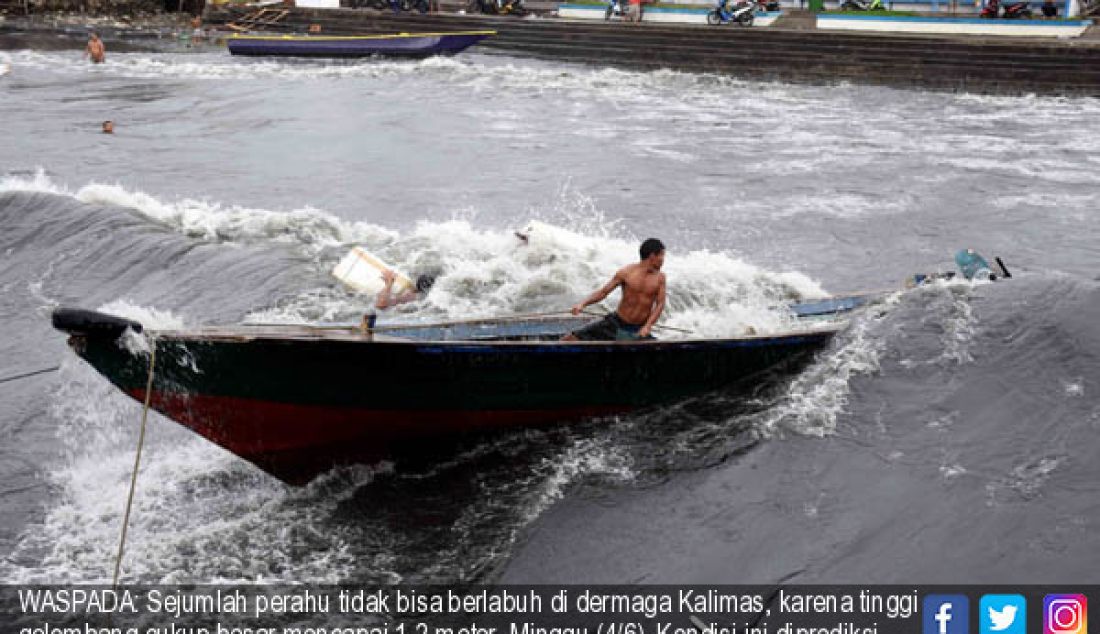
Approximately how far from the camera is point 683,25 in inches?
1256

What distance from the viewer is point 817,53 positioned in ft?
96.0

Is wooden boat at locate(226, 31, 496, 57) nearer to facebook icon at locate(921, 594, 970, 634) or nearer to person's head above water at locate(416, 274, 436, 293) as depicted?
person's head above water at locate(416, 274, 436, 293)

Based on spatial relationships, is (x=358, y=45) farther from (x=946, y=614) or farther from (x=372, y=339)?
(x=946, y=614)

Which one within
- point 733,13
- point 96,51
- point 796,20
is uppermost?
point 733,13

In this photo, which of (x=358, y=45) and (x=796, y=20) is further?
(x=358, y=45)

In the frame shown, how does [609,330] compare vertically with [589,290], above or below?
above

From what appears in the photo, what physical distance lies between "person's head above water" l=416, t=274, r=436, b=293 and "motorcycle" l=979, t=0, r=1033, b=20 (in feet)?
74.8

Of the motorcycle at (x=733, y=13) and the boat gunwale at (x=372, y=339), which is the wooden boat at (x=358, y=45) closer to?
the motorcycle at (x=733, y=13)

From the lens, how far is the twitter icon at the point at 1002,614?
22.8 ft

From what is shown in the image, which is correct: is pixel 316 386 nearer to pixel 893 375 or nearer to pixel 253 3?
pixel 893 375

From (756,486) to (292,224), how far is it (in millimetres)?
9082

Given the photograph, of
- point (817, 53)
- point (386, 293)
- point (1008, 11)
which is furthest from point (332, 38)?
point (386, 293)

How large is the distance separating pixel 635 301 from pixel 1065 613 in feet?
12.9

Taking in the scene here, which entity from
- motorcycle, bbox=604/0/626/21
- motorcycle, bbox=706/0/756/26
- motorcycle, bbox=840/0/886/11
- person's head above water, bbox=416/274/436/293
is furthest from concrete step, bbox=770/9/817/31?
person's head above water, bbox=416/274/436/293
